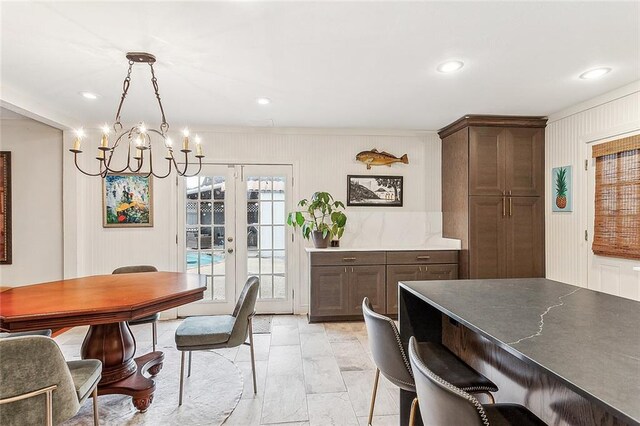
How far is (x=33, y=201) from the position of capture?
405cm

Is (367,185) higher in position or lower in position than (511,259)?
higher

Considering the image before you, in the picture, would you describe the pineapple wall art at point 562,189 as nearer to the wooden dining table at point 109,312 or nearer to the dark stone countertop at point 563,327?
the dark stone countertop at point 563,327

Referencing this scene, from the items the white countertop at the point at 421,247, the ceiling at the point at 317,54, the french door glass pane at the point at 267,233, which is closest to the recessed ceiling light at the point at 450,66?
the ceiling at the point at 317,54

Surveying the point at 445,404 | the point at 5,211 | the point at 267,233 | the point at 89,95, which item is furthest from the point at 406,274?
the point at 5,211

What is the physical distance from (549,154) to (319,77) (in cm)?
287

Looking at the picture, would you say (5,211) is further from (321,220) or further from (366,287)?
(366,287)

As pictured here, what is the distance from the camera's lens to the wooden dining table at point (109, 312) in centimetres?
189

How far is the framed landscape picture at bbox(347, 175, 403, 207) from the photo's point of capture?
4.41 meters

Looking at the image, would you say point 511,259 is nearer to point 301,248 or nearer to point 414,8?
point 301,248

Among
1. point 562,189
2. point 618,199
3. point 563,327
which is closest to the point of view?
point 563,327

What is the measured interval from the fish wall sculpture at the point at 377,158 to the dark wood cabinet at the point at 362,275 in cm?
120

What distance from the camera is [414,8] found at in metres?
1.79

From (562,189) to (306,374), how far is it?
10.7ft

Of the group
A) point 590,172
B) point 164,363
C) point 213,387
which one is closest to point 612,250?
point 590,172
